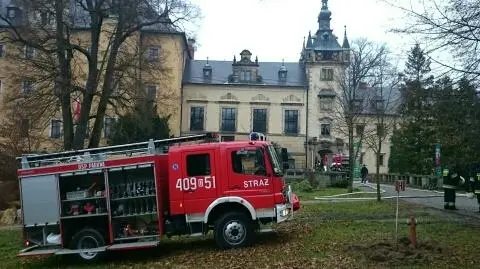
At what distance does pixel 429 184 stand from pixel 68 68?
25647mm

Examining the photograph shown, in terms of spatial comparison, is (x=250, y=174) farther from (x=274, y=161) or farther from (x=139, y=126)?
(x=139, y=126)

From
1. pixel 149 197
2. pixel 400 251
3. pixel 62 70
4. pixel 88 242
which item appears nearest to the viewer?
pixel 400 251

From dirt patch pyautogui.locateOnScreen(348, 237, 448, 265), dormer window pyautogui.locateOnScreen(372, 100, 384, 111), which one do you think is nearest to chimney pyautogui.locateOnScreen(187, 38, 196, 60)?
dormer window pyautogui.locateOnScreen(372, 100, 384, 111)

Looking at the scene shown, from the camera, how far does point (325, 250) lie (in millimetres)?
12273

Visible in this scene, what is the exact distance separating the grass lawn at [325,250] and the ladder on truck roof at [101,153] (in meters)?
2.53

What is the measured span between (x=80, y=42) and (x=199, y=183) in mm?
18890

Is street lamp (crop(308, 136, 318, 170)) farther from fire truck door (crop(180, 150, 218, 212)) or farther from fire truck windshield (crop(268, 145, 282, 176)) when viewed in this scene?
fire truck door (crop(180, 150, 218, 212))

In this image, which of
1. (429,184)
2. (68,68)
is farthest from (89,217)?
(429,184)

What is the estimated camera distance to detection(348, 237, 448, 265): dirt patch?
10734 mm

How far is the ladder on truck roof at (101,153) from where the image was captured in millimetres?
13453

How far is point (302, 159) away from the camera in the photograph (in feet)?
244

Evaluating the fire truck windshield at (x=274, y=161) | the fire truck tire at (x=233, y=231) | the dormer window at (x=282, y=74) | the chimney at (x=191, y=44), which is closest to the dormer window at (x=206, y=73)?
the chimney at (x=191, y=44)

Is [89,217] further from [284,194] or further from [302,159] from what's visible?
[302,159]

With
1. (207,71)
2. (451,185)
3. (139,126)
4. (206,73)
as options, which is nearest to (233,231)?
(451,185)
